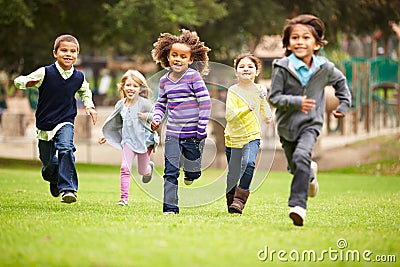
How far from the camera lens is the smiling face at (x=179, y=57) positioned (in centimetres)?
905

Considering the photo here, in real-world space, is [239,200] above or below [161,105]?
below

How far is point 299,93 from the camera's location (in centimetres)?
758

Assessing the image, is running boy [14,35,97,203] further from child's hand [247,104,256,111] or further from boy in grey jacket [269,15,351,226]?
boy in grey jacket [269,15,351,226]

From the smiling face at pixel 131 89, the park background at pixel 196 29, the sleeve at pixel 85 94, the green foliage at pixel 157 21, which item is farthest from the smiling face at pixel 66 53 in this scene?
the green foliage at pixel 157 21

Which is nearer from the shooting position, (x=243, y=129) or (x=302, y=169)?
(x=302, y=169)

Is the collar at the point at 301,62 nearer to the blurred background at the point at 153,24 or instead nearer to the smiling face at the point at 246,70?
the smiling face at the point at 246,70

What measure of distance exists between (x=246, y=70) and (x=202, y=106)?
89 cm

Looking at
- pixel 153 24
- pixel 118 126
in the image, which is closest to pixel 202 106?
pixel 118 126

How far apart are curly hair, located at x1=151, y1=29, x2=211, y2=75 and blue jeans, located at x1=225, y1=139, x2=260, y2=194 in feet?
3.23

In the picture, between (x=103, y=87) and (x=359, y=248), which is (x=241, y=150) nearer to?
(x=359, y=248)

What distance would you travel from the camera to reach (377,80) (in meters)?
32.1

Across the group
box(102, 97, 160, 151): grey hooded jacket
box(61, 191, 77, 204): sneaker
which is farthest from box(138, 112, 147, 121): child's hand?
box(61, 191, 77, 204): sneaker

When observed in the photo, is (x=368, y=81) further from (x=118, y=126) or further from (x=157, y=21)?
(x=118, y=126)

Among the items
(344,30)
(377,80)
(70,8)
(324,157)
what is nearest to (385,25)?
(344,30)
